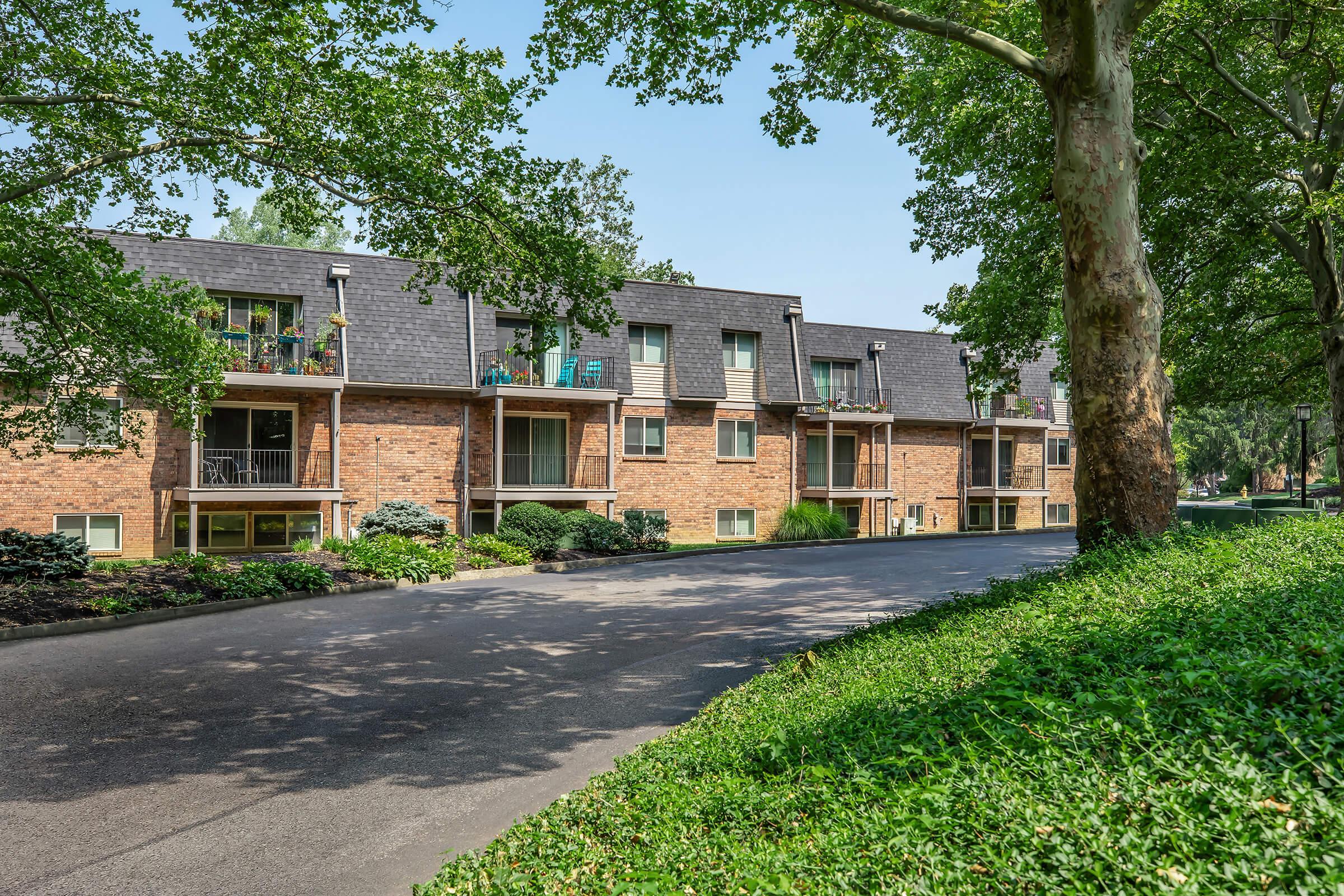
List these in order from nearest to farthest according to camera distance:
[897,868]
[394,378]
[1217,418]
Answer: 1. [897,868]
2. [394,378]
3. [1217,418]

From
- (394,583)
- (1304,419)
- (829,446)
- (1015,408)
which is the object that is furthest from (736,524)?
(1304,419)

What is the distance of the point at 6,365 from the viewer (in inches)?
496

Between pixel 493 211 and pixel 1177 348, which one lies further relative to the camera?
pixel 1177 348

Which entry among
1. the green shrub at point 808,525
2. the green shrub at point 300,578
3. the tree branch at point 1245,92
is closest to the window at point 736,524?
the green shrub at point 808,525

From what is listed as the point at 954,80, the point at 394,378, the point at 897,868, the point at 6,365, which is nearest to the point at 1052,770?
the point at 897,868

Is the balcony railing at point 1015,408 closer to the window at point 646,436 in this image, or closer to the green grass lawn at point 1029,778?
the window at point 646,436

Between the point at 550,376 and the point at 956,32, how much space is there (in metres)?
17.2

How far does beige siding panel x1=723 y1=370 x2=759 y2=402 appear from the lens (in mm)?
27797

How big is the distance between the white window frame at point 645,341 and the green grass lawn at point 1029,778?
20.7 metres

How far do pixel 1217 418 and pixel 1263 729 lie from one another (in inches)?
2985

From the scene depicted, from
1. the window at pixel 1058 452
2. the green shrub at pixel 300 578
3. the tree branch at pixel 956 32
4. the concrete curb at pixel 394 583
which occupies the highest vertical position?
the tree branch at pixel 956 32

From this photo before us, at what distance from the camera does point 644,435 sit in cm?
2633

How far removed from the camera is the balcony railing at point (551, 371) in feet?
77.9

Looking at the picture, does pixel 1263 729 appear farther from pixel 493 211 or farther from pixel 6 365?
pixel 6 365
